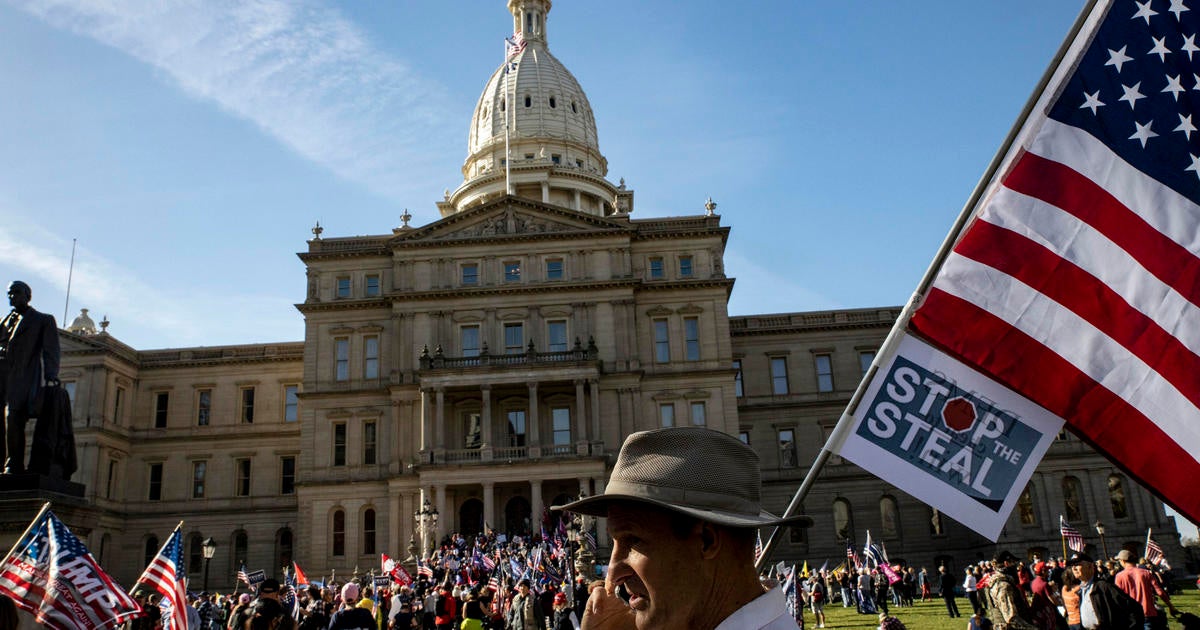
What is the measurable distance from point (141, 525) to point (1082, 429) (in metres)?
64.3

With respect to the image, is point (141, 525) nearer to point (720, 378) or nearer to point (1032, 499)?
point (720, 378)

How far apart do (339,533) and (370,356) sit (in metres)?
9.50

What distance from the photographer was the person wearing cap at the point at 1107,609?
36.8 feet

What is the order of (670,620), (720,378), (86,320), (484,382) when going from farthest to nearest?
(86,320) < (720,378) < (484,382) < (670,620)

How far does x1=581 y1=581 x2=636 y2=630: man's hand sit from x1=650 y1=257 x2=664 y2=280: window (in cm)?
5068

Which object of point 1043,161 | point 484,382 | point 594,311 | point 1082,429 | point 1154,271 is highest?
point 594,311

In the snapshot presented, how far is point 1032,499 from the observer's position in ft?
185

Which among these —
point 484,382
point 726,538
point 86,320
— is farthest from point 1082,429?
point 86,320

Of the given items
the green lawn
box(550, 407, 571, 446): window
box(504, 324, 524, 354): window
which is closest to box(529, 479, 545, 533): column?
box(550, 407, 571, 446): window

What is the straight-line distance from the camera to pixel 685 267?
177 ft

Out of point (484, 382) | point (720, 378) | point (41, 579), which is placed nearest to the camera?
point (41, 579)

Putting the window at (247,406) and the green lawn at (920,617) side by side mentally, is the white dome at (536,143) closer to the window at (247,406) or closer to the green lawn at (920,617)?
the window at (247,406)

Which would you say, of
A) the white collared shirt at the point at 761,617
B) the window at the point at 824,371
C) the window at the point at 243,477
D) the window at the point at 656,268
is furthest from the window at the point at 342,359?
the white collared shirt at the point at 761,617

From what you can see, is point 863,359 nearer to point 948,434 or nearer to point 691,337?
point 691,337
